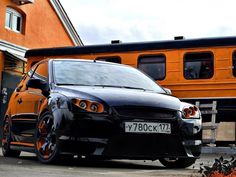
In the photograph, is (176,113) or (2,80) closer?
(176,113)

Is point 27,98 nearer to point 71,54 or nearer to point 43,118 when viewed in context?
point 43,118

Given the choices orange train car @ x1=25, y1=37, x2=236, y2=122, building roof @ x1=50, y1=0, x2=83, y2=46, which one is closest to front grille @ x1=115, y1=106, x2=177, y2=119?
orange train car @ x1=25, y1=37, x2=236, y2=122

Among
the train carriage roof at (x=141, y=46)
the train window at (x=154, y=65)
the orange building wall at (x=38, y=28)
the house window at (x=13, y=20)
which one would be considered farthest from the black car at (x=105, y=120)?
the house window at (x=13, y=20)

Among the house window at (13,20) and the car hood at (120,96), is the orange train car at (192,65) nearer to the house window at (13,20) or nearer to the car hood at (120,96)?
the car hood at (120,96)

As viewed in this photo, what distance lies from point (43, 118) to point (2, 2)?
55.0 ft

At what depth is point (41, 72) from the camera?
7930 mm

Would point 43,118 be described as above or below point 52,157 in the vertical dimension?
above

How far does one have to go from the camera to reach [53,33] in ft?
92.1

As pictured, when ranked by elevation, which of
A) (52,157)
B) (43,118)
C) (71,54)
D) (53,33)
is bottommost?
(52,157)

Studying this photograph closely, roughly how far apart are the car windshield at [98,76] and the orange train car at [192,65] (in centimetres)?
631

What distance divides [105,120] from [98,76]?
134cm

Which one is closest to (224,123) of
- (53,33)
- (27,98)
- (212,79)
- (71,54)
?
(212,79)

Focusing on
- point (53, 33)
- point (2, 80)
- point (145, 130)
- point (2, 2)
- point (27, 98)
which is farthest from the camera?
point (53, 33)

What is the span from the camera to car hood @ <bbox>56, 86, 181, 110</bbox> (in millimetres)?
6477
